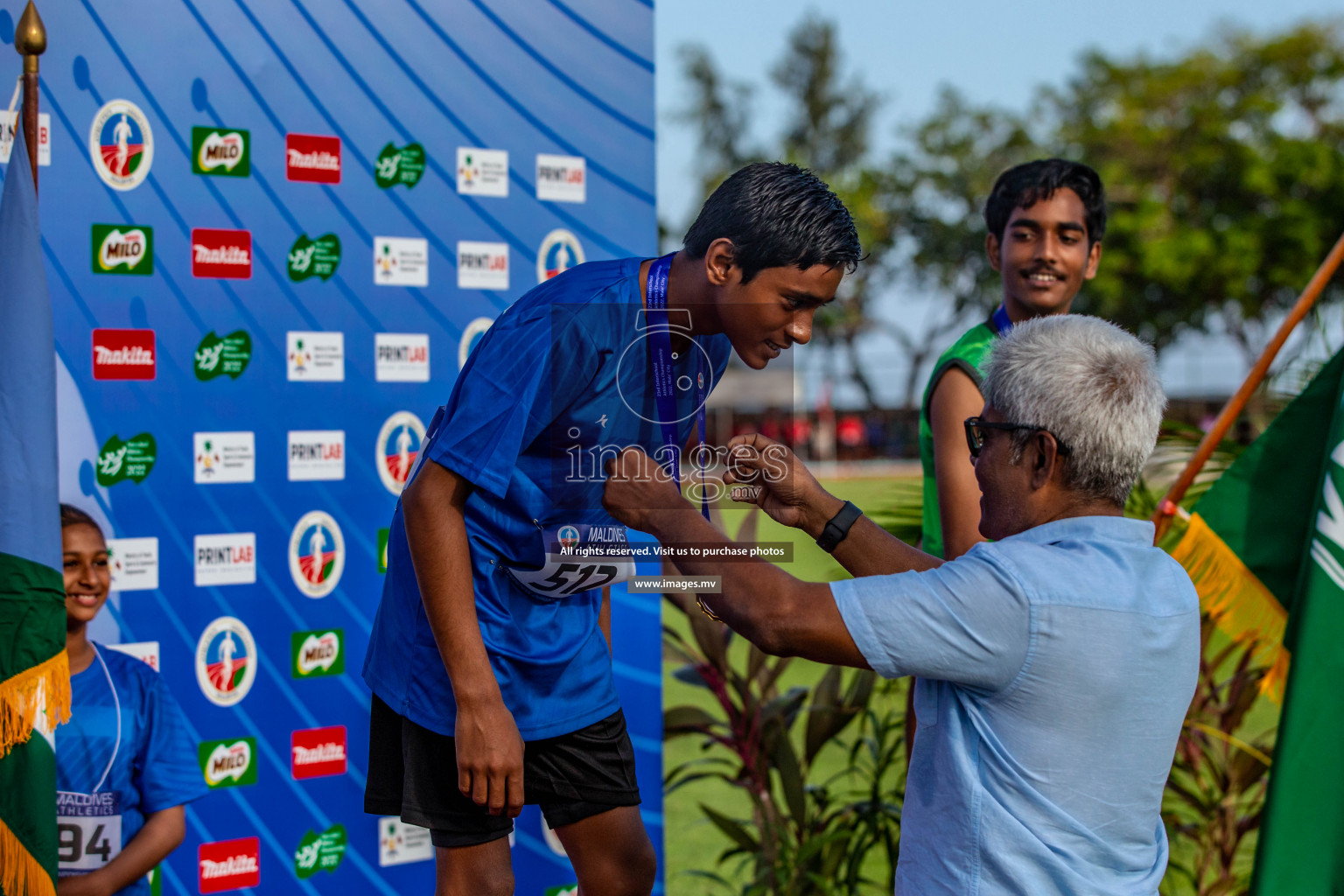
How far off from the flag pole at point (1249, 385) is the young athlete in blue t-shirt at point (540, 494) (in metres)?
1.40

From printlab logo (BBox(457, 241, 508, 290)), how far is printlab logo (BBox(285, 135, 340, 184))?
37 centimetres

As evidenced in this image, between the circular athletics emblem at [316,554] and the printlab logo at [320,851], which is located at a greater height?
the circular athletics emblem at [316,554]

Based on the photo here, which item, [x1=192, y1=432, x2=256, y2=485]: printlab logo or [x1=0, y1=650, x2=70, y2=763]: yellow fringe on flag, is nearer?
[x1=0, y1=650, x2=70, y2=763]: yellow fringe on flag

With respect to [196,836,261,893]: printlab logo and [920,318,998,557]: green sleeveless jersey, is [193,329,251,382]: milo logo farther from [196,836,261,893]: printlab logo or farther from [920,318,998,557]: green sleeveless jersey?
[920,318,998,557]: green sleeveless jersey

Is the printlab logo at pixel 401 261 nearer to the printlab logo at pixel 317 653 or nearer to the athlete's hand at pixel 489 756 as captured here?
the printlab logo at pixel 317 653

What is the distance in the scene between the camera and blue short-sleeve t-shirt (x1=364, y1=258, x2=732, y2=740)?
5.31 ft

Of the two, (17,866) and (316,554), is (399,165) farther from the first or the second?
(17,866)

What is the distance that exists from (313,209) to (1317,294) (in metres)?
2.44

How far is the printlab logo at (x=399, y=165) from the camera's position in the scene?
2.86 meters

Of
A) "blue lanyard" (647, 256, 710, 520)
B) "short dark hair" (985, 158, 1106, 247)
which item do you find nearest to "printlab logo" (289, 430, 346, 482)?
"blue lanyard" (647, 256, 710, 520)

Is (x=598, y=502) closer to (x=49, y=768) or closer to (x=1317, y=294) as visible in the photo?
(x=49, y=768)

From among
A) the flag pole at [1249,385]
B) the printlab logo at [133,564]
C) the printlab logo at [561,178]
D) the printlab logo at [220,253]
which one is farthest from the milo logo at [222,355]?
the flag pole at [1249,385]

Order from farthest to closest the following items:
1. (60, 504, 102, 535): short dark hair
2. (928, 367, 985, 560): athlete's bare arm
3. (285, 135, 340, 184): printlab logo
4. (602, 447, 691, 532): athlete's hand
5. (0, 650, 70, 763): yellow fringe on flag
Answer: (285, 135, 340, 184): printlab logo
(60, 504, 102, 535): short dark hair
(928, 367, 985, 560): athlete's bare arm
(0, 650, 70, 763): yellow fringe on flag
(602, 447, 691, 532): athlete's hand

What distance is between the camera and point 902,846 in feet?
5.11
